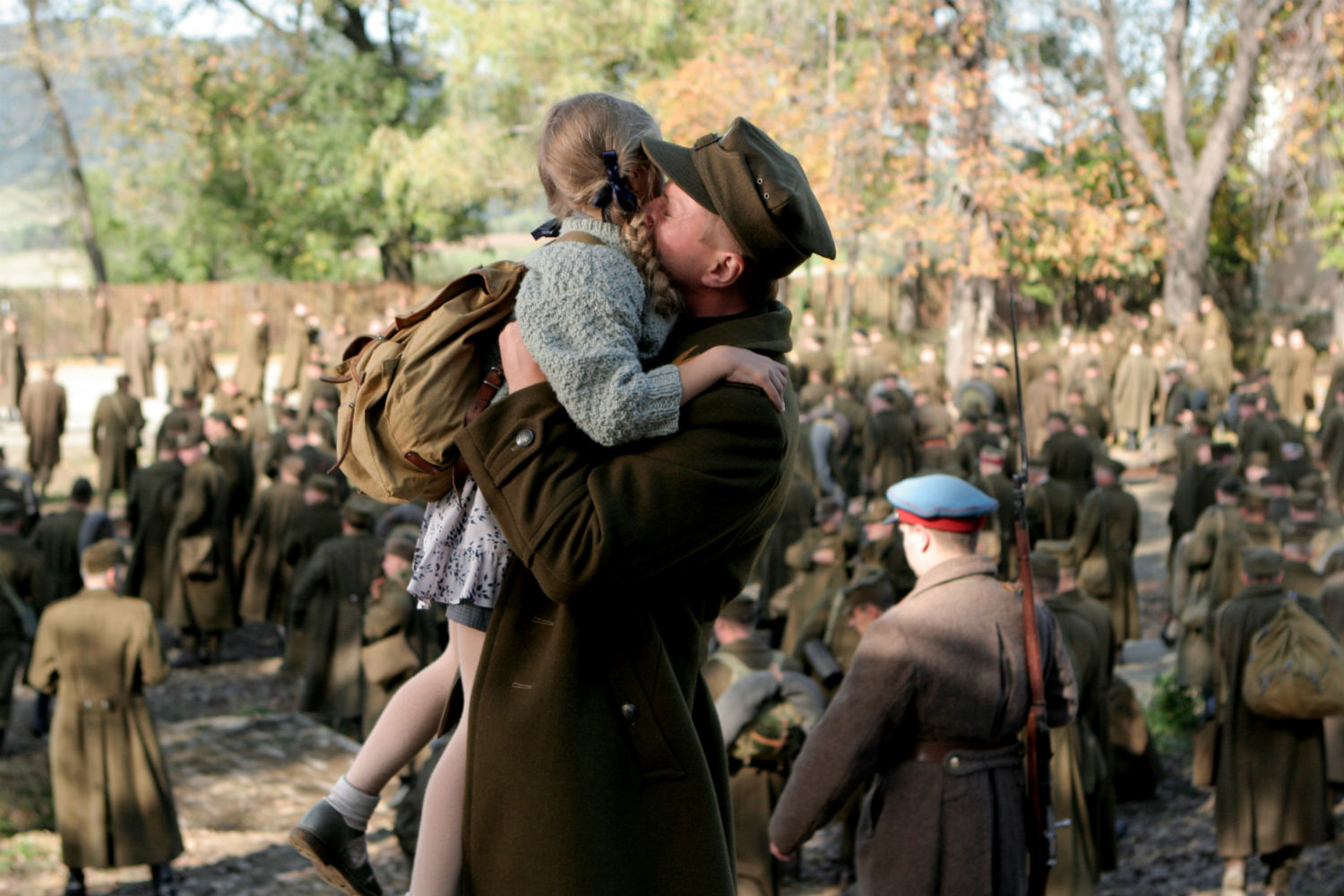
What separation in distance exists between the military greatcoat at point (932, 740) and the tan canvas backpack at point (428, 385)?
8.36ft

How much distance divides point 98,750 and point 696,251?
713 centimetres

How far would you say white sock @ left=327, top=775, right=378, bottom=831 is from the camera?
2375 mm

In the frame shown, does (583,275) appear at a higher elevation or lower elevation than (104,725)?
higher

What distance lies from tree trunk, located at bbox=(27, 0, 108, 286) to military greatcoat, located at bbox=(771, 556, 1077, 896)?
35.3 metres

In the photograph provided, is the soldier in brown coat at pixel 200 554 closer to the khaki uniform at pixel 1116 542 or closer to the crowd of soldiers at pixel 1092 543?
the crowd of soldiers at pixel 1092 543

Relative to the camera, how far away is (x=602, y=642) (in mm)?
2004

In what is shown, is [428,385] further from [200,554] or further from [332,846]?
[200,554]

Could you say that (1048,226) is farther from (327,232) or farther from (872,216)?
(327,232)

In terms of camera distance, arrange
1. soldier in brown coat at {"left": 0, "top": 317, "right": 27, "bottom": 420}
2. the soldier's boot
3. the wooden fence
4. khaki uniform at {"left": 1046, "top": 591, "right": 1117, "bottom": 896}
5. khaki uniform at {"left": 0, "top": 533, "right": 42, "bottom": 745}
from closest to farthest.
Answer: khaki uniform at {"left": 1046, "top": 591, "right": 1117, "bottom": 896} → the soldier's boot → khaki uniform at {"left": 0, "top": 533, "right": 42, "bottom": 745} → soldier in brown coat at {"left": 0, "top": 317, "right": 27, "bottom": 420} → the wooden fence

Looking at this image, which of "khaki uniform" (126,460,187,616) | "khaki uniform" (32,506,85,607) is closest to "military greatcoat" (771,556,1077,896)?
"khaki uniform" (32,506,85,607)

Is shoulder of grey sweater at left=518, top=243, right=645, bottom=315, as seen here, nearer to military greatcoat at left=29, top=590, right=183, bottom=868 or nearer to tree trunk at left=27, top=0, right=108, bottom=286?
military greatcoat at left=29, top=590, right=183, bottom=868

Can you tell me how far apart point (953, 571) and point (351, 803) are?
2.60 m

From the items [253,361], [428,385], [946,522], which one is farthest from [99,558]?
[253,361]

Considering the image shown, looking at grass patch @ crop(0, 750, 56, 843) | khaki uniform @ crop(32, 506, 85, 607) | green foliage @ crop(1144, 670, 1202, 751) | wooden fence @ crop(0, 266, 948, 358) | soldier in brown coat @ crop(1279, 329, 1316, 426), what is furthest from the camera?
wooden fence @ crop(0, 266, 948, 358)
